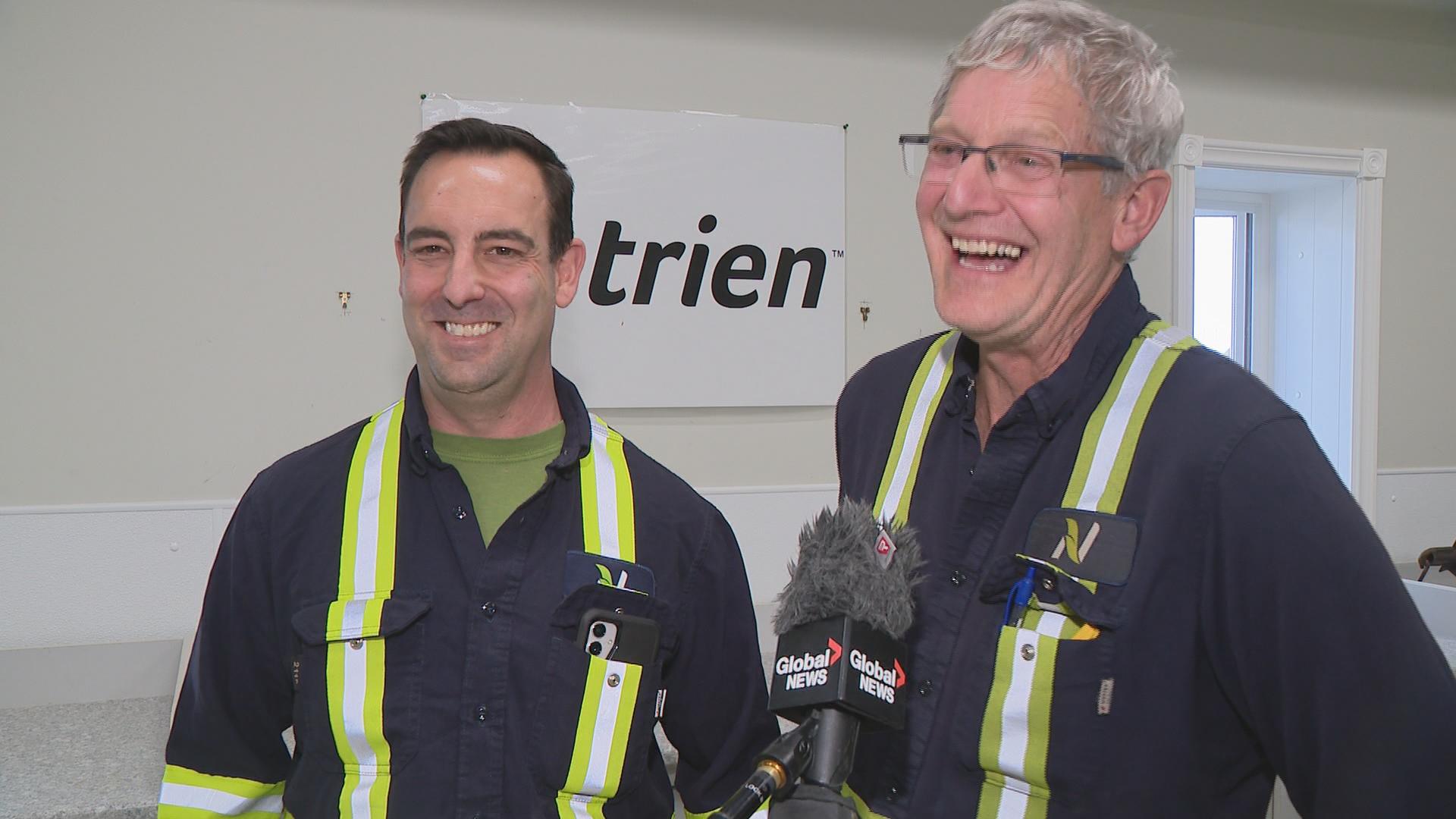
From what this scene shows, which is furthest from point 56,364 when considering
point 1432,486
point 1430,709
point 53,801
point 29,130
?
point 1432,486

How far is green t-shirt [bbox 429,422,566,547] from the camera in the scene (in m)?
1.47

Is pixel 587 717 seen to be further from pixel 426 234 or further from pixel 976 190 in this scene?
pixel 976 190

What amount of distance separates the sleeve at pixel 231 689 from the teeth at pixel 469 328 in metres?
0.35

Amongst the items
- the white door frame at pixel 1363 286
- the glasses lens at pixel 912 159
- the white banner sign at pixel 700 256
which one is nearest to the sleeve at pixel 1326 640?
the glasses lens at pixel 912 159

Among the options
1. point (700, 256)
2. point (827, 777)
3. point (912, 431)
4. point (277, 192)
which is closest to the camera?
point (827, 777)

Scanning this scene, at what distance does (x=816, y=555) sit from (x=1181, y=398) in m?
0.39

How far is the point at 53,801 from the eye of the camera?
1.90 m

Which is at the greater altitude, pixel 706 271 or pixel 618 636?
pixel 706 271

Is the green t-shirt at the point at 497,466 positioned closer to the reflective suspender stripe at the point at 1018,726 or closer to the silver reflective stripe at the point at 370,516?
the silver reflective stripe at the point at 370,516

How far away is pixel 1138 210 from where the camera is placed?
3.84 feet

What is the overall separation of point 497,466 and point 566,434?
4.1 inches

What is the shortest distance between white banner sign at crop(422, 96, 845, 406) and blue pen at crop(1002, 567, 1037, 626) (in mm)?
1945

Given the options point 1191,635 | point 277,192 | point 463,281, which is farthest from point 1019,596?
point 277,192

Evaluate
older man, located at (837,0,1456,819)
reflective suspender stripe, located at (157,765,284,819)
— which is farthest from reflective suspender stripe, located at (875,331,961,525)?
reflective suspender stripe, located at (157,765,284,819)
